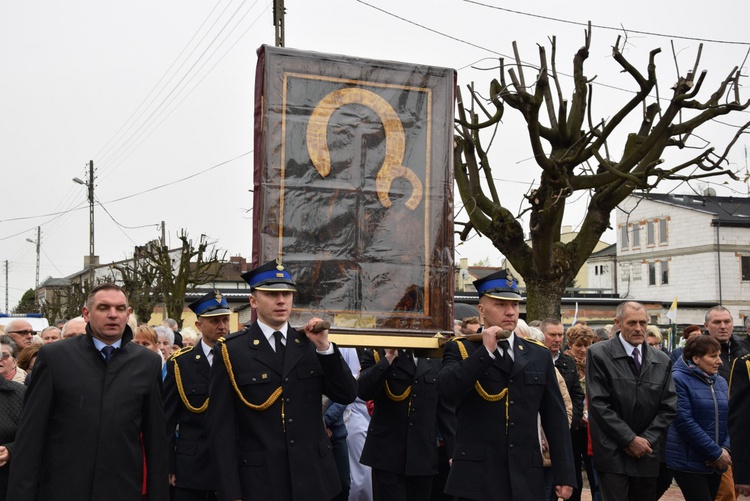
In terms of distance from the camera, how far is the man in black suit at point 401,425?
7.71 m

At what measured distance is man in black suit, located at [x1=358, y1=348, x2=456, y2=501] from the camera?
25.3 ft

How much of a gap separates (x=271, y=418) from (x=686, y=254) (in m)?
63.1

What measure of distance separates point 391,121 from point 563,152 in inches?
497

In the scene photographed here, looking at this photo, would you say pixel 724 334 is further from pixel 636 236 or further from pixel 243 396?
pixel 636 236

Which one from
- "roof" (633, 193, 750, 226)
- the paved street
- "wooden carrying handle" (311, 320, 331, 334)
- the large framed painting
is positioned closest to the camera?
"wooden carrying handle" (311, 320, 331, 334)

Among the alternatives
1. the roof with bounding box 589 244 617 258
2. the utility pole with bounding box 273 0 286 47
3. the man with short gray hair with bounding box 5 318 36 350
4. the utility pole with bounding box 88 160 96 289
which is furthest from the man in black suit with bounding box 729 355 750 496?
the roof with bounding box 589 244 617 258

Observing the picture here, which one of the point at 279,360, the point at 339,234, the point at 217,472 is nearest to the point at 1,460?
the point at 217,472

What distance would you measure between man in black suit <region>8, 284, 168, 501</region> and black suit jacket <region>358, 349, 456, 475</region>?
8.19ft

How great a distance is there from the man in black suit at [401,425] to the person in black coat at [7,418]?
277 cm

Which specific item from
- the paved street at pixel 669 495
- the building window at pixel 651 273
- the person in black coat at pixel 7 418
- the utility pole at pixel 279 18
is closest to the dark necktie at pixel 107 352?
the person in black coat at pixel 7 418

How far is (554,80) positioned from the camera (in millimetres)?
18844

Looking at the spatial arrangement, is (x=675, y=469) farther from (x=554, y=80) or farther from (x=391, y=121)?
(x=554, y=80)

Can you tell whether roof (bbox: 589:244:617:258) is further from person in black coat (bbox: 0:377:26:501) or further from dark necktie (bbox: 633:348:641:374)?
person in black coat (bbox: 0:377:26:501)

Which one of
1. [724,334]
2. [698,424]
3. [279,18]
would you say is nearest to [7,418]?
[698,424]
